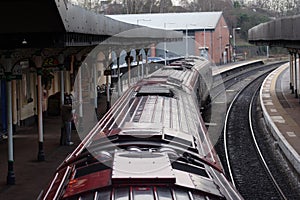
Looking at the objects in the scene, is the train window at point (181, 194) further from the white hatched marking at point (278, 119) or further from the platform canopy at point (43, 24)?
the white hatched marking at point (278, 119)

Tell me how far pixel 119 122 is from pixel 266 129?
576 inches

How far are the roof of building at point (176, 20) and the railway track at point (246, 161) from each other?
3562 cm

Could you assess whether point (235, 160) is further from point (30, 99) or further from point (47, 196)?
point (47, 196)

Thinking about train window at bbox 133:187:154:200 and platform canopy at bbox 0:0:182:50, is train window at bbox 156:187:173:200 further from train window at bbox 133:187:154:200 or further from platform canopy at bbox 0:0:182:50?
platform canopy at bbox 0:0:182:50

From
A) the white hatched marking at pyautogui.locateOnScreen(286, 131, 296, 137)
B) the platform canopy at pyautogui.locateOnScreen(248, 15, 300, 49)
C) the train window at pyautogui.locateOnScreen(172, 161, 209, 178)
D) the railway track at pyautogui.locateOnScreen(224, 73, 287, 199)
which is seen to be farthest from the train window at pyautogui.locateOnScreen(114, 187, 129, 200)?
the white hatched marking at pyautogui.locateOnScreen(286, 131, 296, 137)

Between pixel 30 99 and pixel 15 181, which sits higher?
pixel 30 99

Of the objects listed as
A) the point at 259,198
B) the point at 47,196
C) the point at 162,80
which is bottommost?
the point at 259,198

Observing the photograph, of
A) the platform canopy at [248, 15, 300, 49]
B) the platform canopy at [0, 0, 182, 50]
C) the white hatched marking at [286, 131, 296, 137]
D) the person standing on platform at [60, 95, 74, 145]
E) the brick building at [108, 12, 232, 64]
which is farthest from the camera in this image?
the brick building at [108, 12, 232, 64]

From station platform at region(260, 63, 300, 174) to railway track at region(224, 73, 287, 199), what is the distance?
73 cm

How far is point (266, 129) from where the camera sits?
2191 cm

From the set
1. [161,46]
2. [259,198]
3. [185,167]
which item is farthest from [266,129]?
[161,46]

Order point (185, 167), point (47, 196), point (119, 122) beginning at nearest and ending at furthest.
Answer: point (47, 196) < point (185, 167) < point (119, 122)

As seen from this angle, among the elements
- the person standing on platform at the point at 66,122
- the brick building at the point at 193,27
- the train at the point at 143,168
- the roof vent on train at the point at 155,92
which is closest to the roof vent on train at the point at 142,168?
the train at the point at 143,168

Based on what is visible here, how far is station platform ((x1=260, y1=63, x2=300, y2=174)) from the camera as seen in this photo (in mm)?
16211
